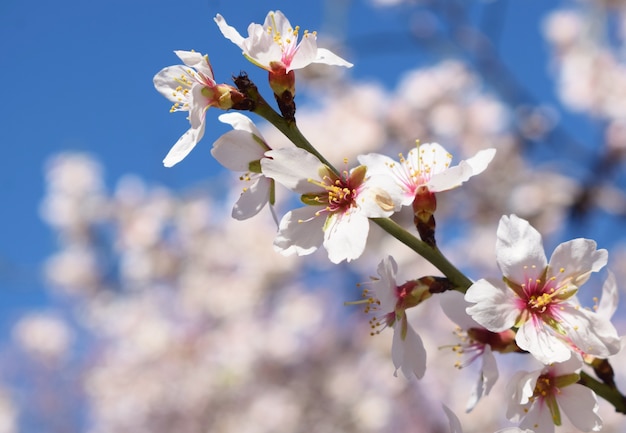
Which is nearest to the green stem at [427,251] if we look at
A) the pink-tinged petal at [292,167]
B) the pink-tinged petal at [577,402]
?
the pink-tinged petal at [292,167]

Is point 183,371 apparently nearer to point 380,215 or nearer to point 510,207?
point 510,207

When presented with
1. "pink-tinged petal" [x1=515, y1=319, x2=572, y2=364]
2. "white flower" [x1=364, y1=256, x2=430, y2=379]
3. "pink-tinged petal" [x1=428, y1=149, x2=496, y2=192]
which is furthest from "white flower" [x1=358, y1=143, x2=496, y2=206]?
"pink-tinged petal" [x1=515, y1=319, x2=572, y2=364]

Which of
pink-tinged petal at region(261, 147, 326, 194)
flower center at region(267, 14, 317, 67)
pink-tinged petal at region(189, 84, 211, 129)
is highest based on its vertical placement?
flower center at region(267, 14, 317, 67)

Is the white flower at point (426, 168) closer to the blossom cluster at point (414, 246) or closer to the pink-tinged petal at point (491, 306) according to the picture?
the blossom cluster at point (414, 246)

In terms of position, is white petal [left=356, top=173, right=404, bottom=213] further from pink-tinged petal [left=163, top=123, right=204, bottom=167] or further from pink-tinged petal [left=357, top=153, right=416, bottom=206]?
pink-tinged petal [left=163, top=123, right=204, bottom=167]

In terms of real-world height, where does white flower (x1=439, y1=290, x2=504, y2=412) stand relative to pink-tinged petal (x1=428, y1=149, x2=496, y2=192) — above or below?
below

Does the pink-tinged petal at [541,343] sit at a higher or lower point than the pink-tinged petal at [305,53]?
lower

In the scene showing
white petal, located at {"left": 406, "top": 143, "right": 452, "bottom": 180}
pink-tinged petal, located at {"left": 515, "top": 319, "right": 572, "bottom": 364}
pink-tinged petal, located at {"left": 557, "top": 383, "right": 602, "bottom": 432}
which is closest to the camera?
pink-tinged petal, located at {"left": 515, "top": 319, "right": 572, "bottom": 364}
